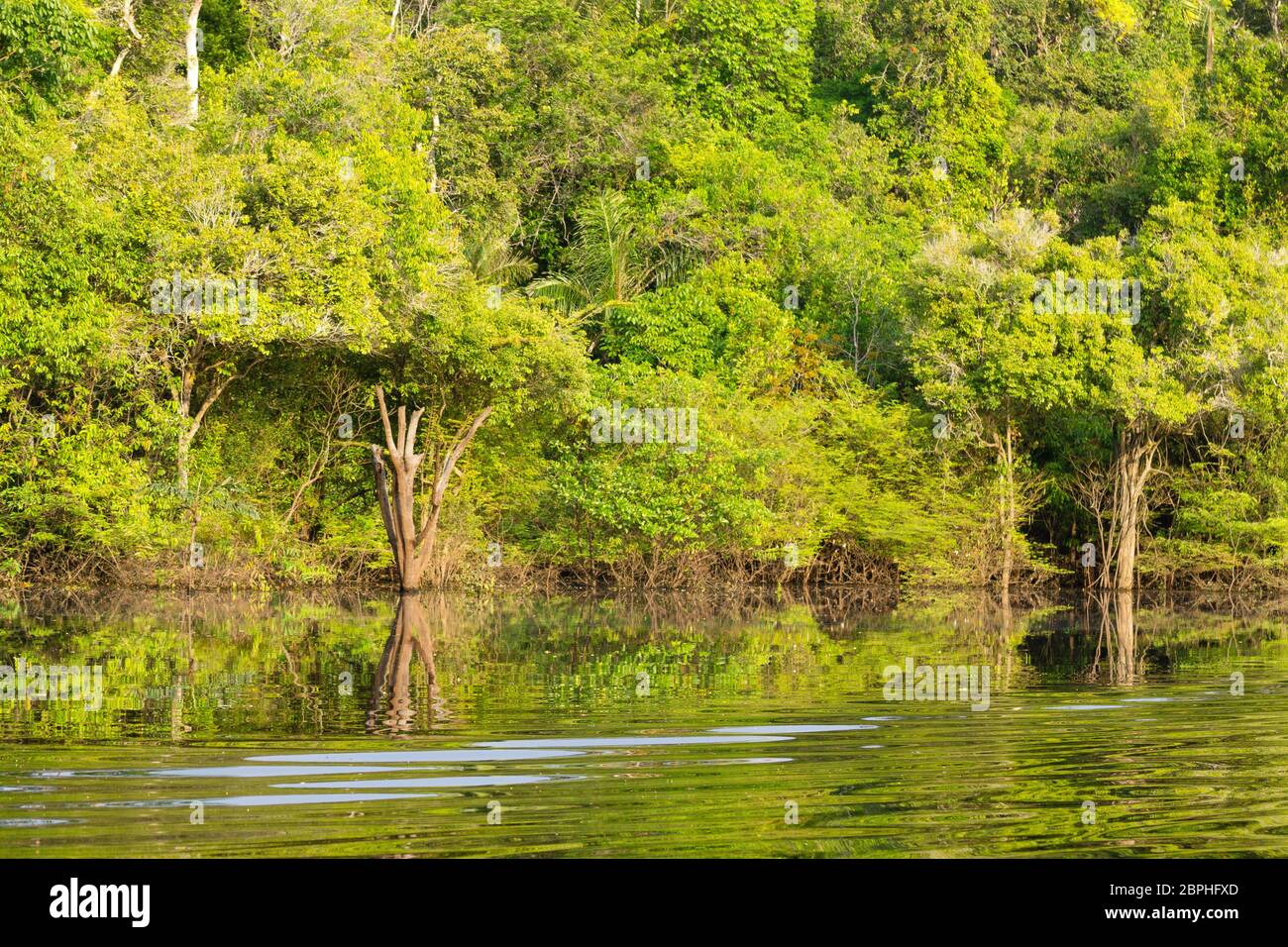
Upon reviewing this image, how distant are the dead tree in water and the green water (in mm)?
8772

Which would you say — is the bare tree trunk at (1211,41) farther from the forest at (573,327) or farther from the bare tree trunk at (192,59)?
the bare tree trunk at (192,59)

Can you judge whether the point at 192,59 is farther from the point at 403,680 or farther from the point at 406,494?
the point at 403,680

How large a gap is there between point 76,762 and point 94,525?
19.2 m

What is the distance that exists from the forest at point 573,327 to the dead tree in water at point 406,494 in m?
0.09

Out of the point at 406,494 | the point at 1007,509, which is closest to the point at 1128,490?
the point at 1007,509

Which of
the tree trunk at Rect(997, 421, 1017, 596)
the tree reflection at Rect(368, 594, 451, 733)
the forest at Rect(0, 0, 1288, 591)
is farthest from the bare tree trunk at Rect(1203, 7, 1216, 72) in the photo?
the tree reflection at Rect(368, 594, 451, 733)

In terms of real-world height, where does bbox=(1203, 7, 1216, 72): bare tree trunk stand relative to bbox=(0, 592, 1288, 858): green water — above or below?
above

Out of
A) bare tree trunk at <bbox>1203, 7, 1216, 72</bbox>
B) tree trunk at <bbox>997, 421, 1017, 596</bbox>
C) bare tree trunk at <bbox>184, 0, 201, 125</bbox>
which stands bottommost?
tree trunk at <bbox>997, 421, 1017, 596</bbox>

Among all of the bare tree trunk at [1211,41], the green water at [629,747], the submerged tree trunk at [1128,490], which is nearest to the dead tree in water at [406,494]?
the green water at [629,747]

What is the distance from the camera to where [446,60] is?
39375 mm

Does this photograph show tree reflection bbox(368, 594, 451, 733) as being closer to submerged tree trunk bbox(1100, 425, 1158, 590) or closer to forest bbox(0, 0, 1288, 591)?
forest bbox(0, 0, 1288, 591)

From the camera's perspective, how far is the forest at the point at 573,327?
28250 mm

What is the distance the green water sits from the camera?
7562 millimetres

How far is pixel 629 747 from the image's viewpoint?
10.6 meters
